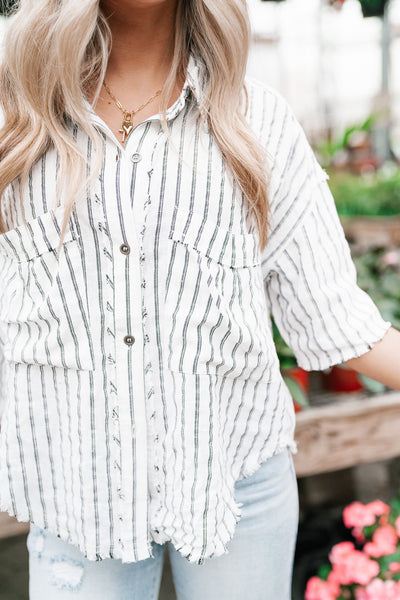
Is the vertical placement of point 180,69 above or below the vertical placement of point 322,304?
above

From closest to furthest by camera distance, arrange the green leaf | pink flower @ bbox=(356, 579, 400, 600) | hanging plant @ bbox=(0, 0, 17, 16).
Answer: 1. hanging plant @ bbox=(0, 0, 17, 16)
2. pink flower @ bbox=(356, 579, 400, 600)
3. the green leaf

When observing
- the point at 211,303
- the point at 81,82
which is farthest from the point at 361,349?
the point at 81,82

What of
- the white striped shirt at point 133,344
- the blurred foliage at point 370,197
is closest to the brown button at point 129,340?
the white striped shirt at point 133,344

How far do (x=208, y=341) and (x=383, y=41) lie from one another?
9204mm

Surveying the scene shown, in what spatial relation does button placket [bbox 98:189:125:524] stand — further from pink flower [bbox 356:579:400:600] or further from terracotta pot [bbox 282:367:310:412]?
terracotta pot [bbox 282:367:310:412]

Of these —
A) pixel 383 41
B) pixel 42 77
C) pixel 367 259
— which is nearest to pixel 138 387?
pixel 42 77

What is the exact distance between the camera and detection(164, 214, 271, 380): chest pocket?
0.93 metres

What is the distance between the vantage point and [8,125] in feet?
3.12

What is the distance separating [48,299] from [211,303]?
24 centimetres

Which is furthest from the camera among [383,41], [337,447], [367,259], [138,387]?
[383,41]

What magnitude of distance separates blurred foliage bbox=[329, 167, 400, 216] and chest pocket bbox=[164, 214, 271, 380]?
5.86 meters

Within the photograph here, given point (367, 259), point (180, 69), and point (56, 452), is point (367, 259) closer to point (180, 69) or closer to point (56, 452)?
point (180, 69)

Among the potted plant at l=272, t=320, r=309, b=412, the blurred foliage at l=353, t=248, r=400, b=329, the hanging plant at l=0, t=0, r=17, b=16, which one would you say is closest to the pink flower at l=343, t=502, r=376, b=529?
the potted plant at l=272, t=320, r=309, b=412

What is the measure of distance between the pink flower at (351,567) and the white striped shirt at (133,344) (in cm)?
74
